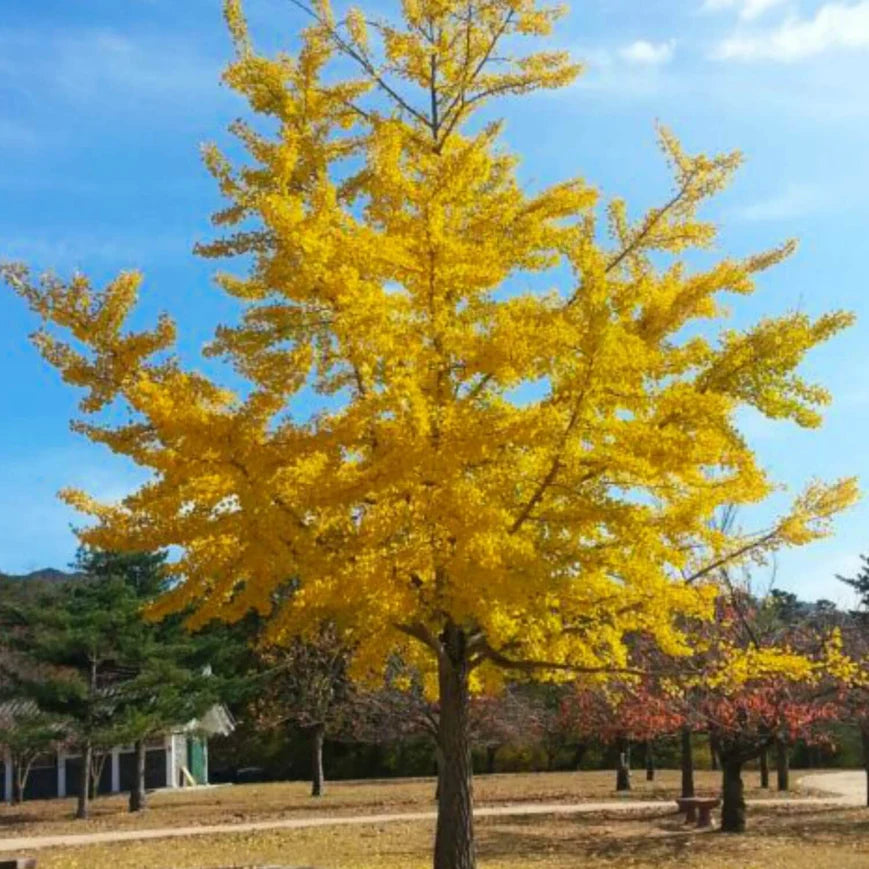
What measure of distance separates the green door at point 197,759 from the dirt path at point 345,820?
59.3 feet

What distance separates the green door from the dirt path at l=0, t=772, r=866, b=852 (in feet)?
59.3

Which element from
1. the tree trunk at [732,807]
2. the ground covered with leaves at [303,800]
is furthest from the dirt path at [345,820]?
the tree trunk at [732,807]

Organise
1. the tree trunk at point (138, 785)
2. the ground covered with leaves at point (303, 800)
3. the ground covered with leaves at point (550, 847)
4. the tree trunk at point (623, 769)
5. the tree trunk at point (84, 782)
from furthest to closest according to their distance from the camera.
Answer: the tree trunk at point (623, 769) → the tree trunk at point (138, 785) → the tree trunk at point (84, 782) → the ground covered with leaves at point (303, 800) → the ground covered with leaves at point (550, 847)

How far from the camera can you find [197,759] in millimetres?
40781

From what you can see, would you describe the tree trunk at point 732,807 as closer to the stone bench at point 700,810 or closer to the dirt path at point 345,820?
the stone bench at point 700,810

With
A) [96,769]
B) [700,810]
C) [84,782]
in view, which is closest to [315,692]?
[96,769]

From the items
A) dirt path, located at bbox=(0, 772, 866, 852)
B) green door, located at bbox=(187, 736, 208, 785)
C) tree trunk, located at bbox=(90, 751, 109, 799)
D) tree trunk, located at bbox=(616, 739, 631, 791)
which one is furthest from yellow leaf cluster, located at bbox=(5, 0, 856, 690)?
green door, located at bbox=(187, 736, 208, 785)

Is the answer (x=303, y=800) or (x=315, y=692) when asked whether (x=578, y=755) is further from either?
(x=303, y=800)

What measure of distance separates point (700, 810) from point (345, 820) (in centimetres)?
722

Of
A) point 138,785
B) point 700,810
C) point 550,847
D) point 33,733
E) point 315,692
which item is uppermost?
point 315,692

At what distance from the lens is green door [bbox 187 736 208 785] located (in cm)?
4038

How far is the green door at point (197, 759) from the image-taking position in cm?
4038

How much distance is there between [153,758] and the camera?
38.0m

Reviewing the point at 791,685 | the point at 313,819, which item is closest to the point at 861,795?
the point at 791,685
